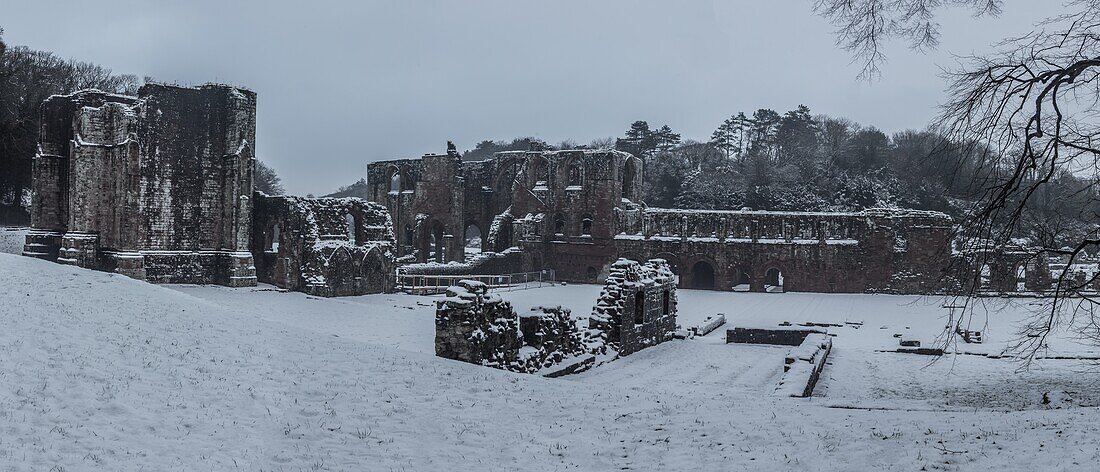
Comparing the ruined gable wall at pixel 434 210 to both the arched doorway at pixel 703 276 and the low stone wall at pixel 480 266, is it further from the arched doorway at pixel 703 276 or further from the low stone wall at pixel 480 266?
the arched doorway at pixel 703 276

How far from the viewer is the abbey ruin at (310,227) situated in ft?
81.6

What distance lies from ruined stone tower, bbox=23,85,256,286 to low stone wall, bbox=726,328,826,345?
16.7m

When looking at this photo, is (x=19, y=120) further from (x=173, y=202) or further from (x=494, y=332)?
(x=494, y=332)

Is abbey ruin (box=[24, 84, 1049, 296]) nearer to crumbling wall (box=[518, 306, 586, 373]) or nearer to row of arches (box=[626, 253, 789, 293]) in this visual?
row of arches (box=[626, 253, 789, 293])

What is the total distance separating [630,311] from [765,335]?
5.05 meters

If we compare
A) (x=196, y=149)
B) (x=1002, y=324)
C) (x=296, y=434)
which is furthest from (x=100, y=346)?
(x=1002, y=324)

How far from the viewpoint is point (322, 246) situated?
85.6ft

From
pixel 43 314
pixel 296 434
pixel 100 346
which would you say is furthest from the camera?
pixel 43 314

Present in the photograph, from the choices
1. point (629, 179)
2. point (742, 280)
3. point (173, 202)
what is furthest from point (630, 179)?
point (173, 202)

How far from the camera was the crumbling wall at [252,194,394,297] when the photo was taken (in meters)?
26.0

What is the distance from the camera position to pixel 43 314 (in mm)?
11508

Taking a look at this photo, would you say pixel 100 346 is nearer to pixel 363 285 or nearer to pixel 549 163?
pixel 363 285

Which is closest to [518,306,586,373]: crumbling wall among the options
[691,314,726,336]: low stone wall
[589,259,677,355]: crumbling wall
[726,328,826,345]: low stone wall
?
[589,259,677,355]: crumbling wall

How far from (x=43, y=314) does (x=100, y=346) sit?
2.34 metres
